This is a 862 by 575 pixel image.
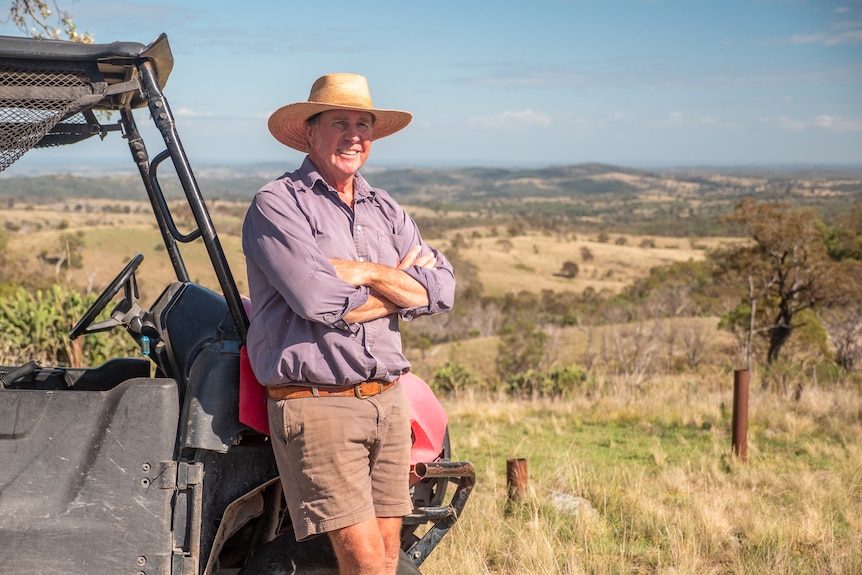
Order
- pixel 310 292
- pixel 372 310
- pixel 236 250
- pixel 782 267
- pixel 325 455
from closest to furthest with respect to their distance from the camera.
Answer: pixel 310 292 < pixel 325 455 < pixel 372 310 < pixel 782 267 < pixel 236 250

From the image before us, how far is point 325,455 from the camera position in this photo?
115 inches

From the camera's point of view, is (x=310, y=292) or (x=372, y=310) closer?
(x=310, y=292)

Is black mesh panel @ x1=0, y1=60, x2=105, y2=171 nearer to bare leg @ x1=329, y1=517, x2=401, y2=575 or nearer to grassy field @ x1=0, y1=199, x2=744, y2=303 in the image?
bare leg @ x1=329, y1=517, x2=401, y2=575

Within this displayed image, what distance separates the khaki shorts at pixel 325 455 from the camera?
290cm

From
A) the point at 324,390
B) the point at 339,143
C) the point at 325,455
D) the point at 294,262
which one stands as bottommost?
the point at 325,455

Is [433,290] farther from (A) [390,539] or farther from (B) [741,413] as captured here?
(B) [741,413]

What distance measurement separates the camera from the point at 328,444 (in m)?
2.91

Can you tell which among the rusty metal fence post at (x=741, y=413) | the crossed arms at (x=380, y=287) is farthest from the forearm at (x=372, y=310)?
the rusty metal fence post at (x=741, y=413)

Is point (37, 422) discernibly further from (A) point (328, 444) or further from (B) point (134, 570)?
(A) point (328, 444)

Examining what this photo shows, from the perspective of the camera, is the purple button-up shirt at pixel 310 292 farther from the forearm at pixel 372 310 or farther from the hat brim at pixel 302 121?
the hat brim at pixel 302 121

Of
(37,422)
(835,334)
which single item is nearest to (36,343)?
(37,422)

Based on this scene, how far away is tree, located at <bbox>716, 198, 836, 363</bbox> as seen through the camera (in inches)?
738

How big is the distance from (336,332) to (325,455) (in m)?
0.41

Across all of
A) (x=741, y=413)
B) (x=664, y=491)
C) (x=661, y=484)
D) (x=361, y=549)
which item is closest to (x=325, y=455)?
(x=361, y=549)
